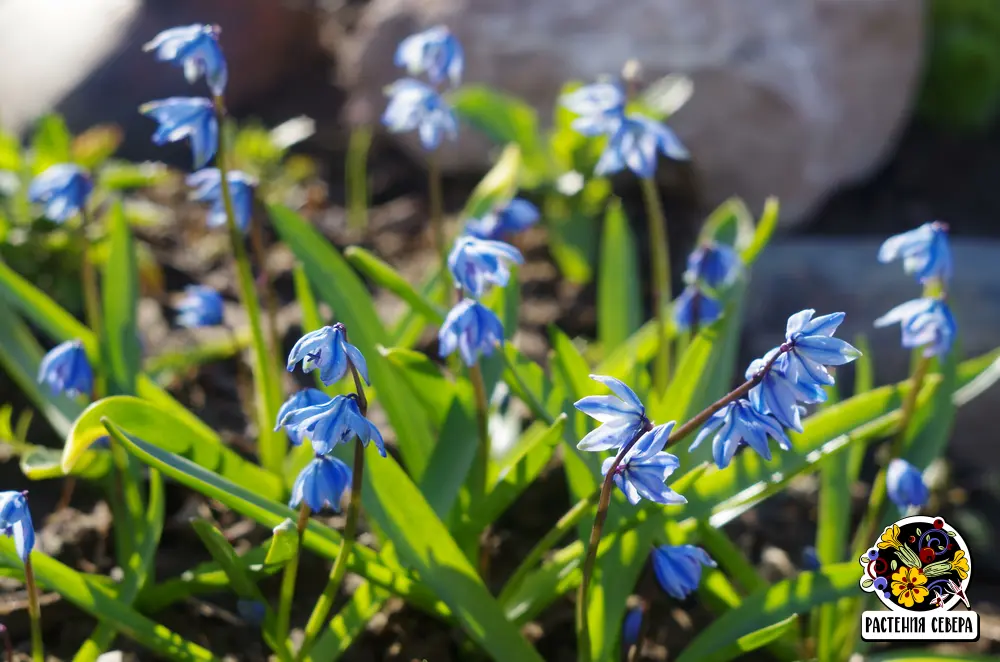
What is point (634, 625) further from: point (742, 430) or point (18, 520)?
point (18, 520)

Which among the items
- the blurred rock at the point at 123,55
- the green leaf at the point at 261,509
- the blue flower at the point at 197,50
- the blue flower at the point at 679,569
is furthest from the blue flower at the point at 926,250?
the blurred rock at the point at 123,55

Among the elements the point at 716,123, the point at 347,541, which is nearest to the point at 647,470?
the point at 347,541

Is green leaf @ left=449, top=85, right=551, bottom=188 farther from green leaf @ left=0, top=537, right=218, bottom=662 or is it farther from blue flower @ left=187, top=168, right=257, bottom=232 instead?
green leaf @ left=0, top=537, right=218, bottom=662

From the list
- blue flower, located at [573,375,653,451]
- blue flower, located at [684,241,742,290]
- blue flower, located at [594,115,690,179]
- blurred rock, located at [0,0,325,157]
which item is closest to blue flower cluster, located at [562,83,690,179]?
blue flower, located at [594,115,690,179]

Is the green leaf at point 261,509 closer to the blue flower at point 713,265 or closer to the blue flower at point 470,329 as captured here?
the blue flower at point 470,329

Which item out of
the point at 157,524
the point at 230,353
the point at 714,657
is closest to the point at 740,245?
the point at 714,657

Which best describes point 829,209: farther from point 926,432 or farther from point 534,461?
point 534,461
